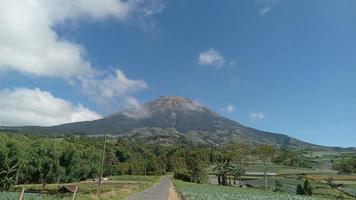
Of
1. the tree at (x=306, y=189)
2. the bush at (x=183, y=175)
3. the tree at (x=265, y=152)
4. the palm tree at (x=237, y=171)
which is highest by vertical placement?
the tree at (x=265, y=152)

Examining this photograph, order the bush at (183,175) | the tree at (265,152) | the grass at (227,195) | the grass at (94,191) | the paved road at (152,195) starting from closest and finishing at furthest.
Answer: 1. the grass at (94,191)
2. the paved road at (152,195)
3. the grass at (227,195)
4. the tree at (265,152)
5. the bush at (183,175)

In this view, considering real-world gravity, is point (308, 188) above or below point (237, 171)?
below

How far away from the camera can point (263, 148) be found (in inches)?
3893

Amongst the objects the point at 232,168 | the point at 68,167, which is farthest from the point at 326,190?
the point at 68,167

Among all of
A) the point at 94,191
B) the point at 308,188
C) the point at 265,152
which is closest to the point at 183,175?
the point at 265,152

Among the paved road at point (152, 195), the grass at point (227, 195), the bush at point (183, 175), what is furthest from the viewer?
the bush at point (183, 175)

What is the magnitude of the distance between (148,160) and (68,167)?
165 feet

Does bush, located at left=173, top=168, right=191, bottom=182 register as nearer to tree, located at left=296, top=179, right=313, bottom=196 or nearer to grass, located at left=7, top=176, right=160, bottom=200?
grass, located at left=7, top=176, right=160, bottom=200

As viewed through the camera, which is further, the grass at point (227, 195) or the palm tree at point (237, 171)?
the palm tree at point (237, 171)

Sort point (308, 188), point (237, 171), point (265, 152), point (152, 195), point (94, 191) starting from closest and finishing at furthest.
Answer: point (152, 195)
point (94, 191)
point (308, 188)
point (265, 152)
point (237, 171)

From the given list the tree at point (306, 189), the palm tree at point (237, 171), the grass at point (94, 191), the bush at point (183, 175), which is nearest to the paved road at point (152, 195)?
the grass at point (94, 191)

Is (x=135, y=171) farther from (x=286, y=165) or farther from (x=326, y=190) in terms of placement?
(x=326, y=190)

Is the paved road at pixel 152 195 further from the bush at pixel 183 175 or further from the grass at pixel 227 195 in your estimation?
the bush at pixel 183 175

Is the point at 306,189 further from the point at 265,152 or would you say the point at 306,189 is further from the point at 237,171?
the point at 237,171
